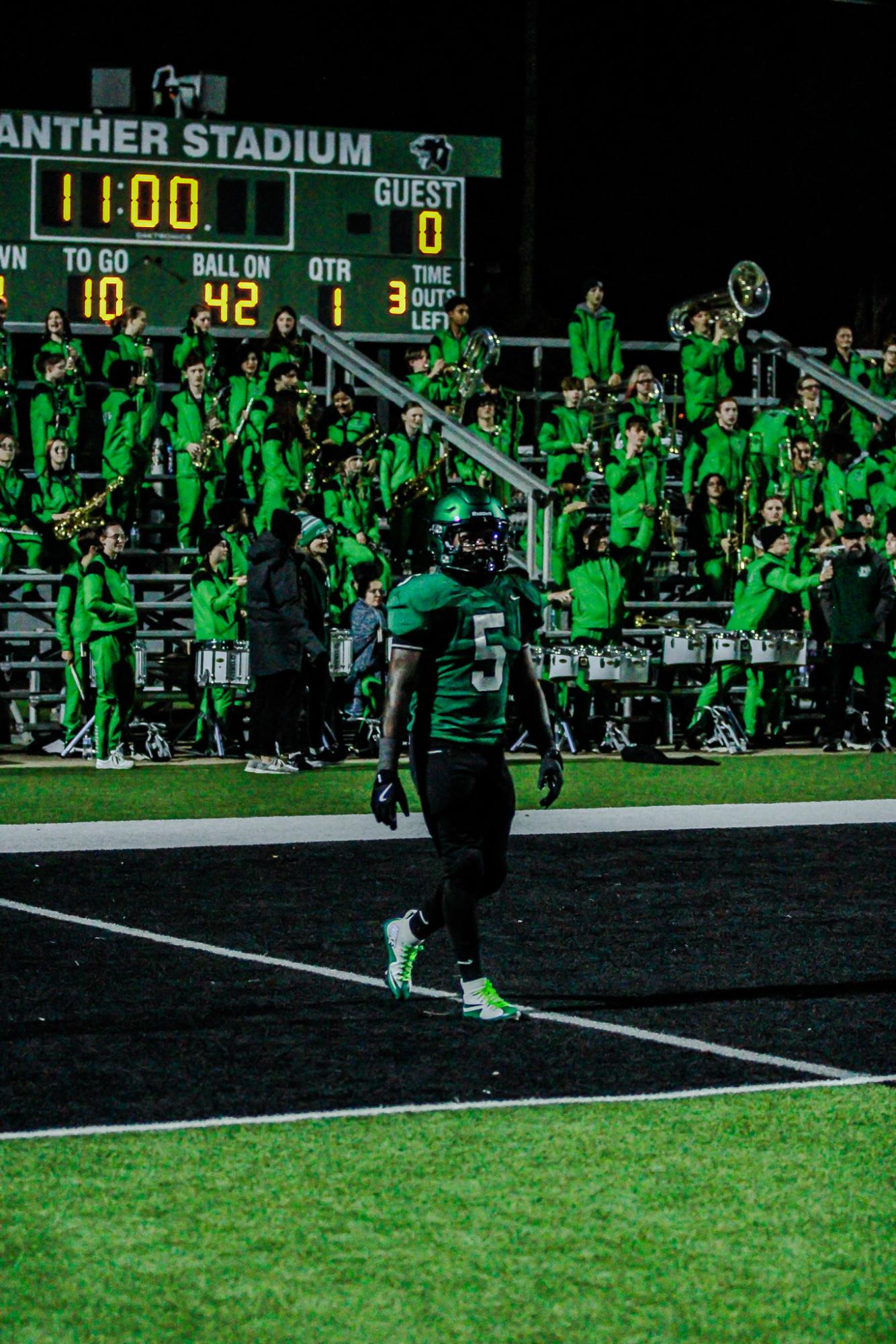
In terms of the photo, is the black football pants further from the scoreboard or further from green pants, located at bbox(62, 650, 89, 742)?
the scoreboard

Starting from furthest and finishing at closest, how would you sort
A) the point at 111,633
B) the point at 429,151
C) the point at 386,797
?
the point at 429,151, the point at 111,633, the point at 386,797

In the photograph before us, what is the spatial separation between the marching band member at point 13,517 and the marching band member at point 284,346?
2914 millimetres

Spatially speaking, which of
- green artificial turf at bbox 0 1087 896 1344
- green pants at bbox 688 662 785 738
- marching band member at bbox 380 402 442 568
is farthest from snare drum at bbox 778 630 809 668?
green artificial turf at bbox 0 1087 896 1344

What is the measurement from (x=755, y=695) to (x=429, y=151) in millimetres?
7221

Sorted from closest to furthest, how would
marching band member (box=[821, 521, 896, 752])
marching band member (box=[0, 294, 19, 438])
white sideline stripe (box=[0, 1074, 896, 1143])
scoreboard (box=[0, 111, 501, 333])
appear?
white sideline stripe (box=[0, 1074, 896, 1143])
marching band member (box=[821, 521, 896, 752])
marching band member (box=[0, 294, 19, 438])
scoreboard (box=[0, 111, 501, 333])

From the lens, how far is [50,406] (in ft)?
69.1

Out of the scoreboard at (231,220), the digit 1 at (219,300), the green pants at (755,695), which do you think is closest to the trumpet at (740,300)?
the scoreboard at (231,220)

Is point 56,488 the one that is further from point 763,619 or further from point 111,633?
point 763,619

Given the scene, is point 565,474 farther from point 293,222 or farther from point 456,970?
point 456,970

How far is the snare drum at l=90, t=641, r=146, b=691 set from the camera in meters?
18.3

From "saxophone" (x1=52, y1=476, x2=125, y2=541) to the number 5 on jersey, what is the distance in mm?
12476

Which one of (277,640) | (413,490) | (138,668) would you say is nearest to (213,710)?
(138,668)

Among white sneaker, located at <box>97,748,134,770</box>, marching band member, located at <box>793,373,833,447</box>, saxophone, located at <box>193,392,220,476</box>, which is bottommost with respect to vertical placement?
white sneaker, located at <box>97,748,134,770</box>

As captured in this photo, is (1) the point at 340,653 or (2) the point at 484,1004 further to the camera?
(1) the point at 340,653
